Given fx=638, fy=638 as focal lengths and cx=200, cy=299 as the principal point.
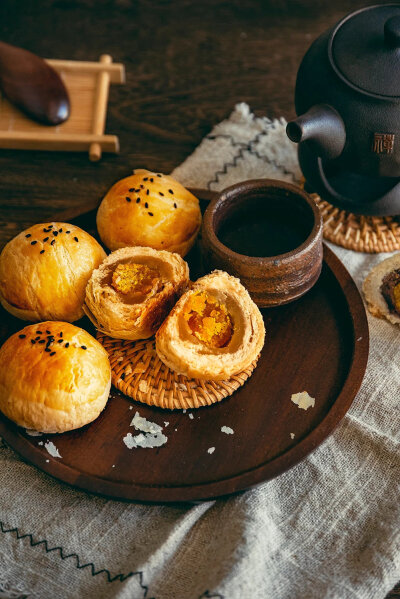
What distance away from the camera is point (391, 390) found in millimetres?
1832

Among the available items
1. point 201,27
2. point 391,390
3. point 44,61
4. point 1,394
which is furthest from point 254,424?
point 201,27

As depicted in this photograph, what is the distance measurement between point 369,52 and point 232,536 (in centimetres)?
140

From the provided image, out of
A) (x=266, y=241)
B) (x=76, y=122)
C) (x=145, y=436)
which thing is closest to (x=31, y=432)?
(x=145, y=436)

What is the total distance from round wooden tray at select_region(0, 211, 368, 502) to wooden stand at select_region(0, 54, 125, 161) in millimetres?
915

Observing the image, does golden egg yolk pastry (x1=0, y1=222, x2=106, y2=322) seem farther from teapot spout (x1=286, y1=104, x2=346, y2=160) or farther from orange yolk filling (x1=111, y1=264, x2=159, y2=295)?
teapot spout (x1=286, y1=104, x2=346, y2=160)

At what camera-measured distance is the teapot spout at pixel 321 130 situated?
179cm

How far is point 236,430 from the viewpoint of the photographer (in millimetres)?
1659

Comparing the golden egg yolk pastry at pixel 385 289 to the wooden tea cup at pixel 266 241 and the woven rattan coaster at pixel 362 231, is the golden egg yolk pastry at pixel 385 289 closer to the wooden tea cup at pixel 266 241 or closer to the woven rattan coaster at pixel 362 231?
the woven rattan coaster at pixel 362 231

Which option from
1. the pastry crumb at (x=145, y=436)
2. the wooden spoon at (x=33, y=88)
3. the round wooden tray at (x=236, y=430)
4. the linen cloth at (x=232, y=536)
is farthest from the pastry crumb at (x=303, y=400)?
the wooden spoon at (x=33, y=88)

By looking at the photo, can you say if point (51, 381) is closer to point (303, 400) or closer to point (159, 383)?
point (159, 383)

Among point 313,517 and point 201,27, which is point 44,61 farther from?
point 313,517

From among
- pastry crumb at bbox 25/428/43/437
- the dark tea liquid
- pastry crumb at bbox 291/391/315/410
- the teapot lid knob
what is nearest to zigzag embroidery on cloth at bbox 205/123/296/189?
the dark tea liquid

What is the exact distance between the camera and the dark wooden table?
2.46m

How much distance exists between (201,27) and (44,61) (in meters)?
0.82
